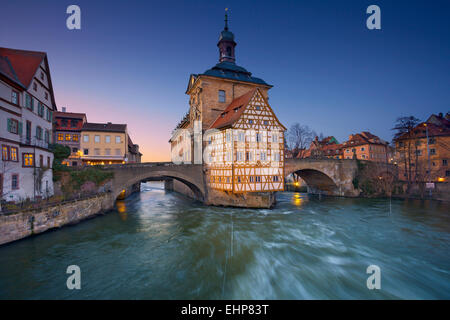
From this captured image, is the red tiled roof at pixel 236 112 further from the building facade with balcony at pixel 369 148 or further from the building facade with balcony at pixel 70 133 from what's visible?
the building facade with balcony at pixel 369 148

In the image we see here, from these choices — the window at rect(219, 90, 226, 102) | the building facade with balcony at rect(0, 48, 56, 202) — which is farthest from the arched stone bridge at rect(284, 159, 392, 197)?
the building facade with balcony at rect(0, 48, 56, 202)

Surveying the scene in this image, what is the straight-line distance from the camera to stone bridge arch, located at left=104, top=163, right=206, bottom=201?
19141mm

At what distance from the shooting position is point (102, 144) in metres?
31.6

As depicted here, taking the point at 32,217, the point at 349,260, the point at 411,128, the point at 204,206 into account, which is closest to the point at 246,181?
the point at 204,206

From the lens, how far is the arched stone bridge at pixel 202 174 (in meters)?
19.5

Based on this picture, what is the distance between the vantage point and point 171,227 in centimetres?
1552

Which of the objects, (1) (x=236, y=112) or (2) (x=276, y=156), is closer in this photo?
(1) (x=236, y=112)

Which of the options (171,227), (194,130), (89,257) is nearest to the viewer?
(89,257)

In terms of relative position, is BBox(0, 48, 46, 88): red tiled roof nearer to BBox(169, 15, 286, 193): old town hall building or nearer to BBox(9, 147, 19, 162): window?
BBox(9, 147, 19, 162): window

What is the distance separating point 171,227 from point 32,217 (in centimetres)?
853

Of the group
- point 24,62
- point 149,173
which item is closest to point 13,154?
point 24,62

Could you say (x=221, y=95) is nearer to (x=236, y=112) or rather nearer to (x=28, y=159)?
(x=236, y=112)

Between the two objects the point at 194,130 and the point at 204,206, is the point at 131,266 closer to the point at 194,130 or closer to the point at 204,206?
the point at 204,206

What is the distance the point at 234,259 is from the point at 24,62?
74.1ft
